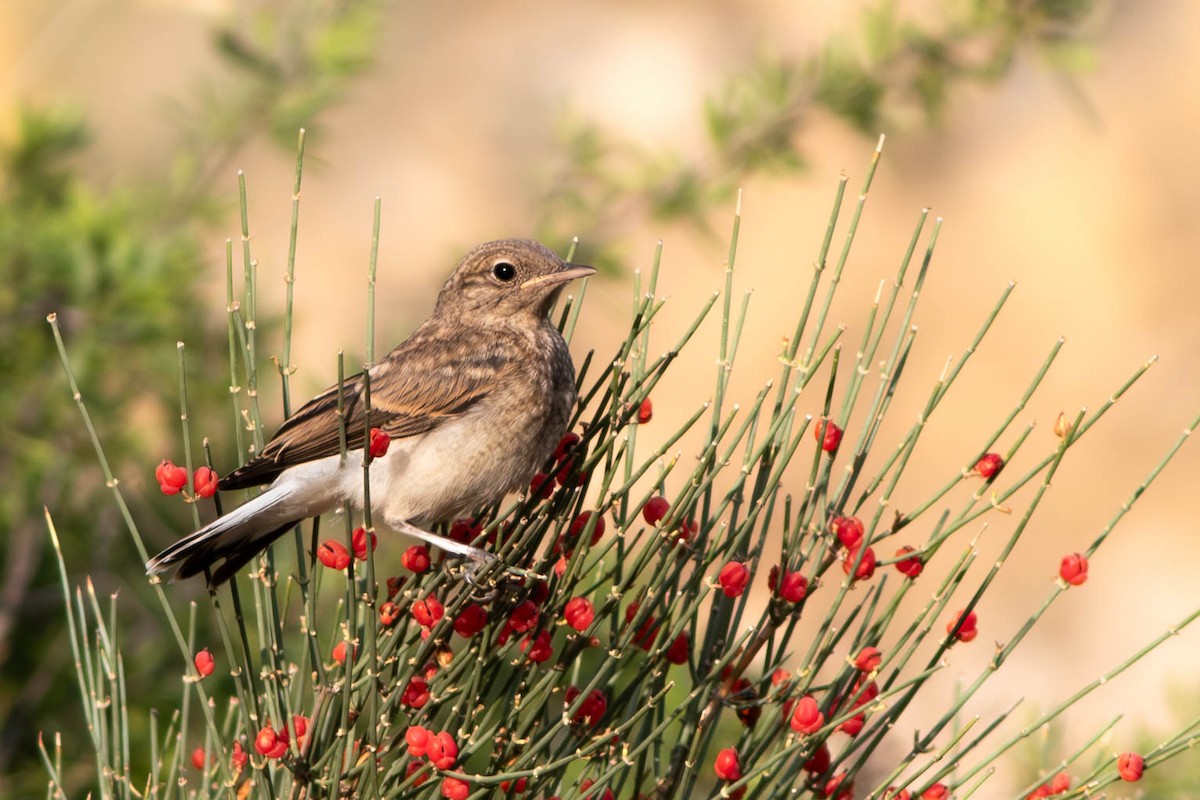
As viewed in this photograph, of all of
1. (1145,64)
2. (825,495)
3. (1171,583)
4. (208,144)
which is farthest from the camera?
(1145,64)

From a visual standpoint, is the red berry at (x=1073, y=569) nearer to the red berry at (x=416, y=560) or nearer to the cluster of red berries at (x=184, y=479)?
the red berry at (x=416, y=560)

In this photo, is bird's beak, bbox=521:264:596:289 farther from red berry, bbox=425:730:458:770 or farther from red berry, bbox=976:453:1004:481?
red berry, bbox=425:730:458:770

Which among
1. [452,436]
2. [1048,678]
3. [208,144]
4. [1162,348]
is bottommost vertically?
[1048,678]

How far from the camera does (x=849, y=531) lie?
9.84 ft

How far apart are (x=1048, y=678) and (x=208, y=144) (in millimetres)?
10196

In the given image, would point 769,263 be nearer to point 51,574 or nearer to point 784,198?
point 784,198

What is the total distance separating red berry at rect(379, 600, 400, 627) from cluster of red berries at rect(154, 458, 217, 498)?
1.50 feet

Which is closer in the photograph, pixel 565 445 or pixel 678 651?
pixel 678 651

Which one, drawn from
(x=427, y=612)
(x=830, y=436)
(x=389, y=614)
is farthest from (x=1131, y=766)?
(x=389, y=614)

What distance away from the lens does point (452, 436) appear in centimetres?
441

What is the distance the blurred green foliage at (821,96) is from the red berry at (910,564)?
3.76 meters

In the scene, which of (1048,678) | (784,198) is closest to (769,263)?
(784,198)

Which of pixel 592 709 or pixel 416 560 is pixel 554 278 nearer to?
pixel 416 560

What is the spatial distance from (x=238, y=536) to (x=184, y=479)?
766 millimetres
